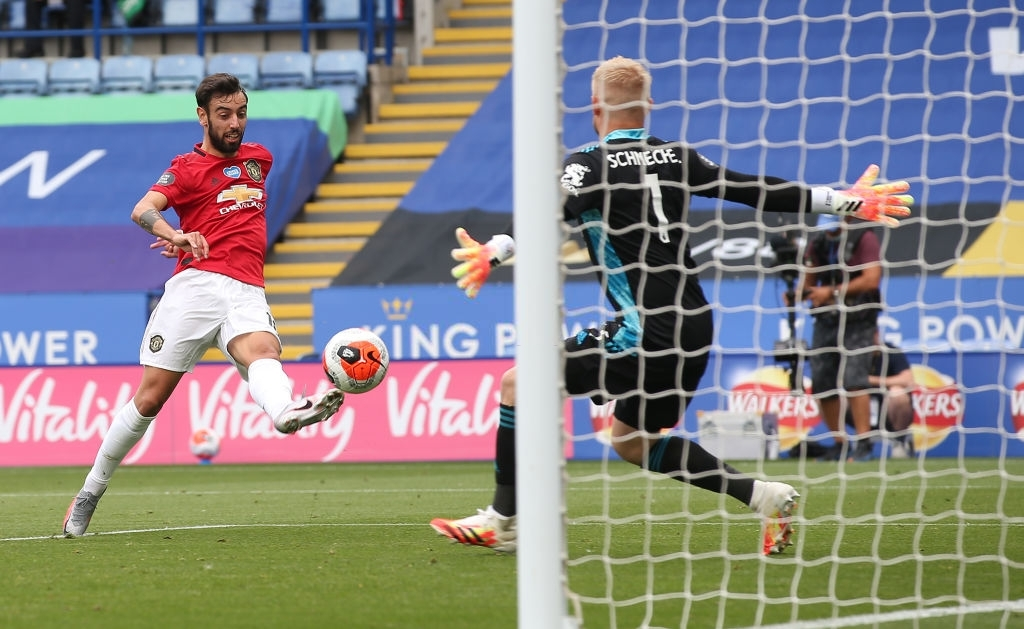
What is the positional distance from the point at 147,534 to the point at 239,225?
1442mm

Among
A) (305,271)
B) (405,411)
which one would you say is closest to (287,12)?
(305,271)

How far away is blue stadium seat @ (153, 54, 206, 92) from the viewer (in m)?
20.8

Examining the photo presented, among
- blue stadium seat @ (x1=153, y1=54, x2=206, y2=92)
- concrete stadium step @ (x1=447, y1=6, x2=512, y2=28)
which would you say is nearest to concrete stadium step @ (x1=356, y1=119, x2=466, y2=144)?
concrete stadium step @ (x1=447, y1=6, x2=512, y2=28)

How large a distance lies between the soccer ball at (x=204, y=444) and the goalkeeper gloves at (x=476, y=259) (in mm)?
8564

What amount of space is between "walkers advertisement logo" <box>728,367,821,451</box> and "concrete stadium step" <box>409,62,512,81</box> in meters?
9.06

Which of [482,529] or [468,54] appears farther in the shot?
[468,54]

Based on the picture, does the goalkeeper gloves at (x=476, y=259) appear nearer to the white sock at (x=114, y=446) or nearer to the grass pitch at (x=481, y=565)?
the grass pitch at (x=481, y=565)

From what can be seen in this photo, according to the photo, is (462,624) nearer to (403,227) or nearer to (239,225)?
(239,225)

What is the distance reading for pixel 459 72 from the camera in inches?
836

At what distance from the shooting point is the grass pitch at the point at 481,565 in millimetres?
4234

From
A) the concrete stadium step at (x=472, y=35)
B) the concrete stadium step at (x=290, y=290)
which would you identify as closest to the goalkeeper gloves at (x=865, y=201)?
the concrete stadium step at (x=290, y=290)

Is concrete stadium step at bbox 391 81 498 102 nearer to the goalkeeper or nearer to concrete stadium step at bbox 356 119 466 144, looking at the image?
concrete stadium step at bbox 356 119 466 144

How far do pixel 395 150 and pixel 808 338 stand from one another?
7.58 metres

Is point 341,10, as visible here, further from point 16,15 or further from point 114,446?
point 114,446
